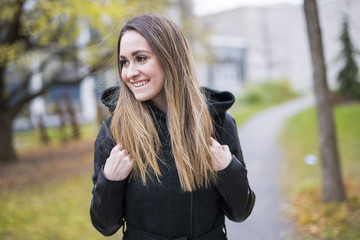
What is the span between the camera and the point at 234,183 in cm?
170

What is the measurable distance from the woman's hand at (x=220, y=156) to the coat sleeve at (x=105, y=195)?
45 cm

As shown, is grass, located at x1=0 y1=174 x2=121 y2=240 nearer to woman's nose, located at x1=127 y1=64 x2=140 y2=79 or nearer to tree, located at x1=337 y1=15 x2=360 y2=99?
woman's nose, located at x1=127 y1=64 x2=140 y2=79

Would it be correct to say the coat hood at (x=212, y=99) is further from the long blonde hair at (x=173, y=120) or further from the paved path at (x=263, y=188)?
the paved path at (x=263, y=188)

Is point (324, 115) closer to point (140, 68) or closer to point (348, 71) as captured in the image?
point (140, 68)

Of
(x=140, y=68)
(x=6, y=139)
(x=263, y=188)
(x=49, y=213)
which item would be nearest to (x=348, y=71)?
(x=263, y=188)

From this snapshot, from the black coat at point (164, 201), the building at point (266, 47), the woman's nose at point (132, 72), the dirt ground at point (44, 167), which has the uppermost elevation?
the woman's nose at point (132, 72)

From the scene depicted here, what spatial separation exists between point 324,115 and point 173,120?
13.9ft

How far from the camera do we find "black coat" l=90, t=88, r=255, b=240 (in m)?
1.69

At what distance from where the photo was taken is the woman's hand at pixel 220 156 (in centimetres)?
169

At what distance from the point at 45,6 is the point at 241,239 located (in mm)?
6578

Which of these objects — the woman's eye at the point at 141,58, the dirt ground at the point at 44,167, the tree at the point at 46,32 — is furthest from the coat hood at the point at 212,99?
the dirt ground at the point at 44,167

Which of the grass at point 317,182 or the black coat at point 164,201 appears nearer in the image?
the black coat at point 164,201

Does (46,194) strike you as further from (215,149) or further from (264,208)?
(215,149)

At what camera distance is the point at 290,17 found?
3288cm
